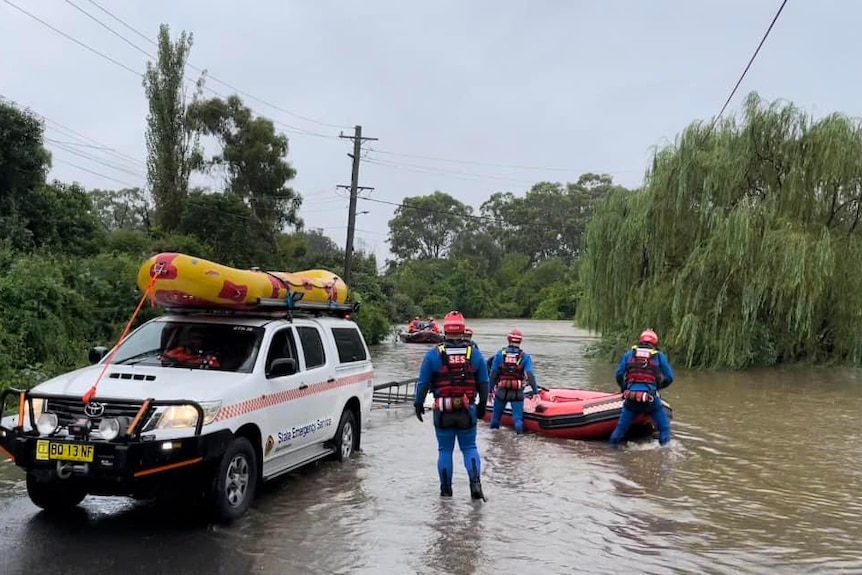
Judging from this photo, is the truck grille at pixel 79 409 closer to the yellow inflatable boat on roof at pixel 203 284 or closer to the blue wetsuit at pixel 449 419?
the yellow inflatable boat on roof at pixel 203 284

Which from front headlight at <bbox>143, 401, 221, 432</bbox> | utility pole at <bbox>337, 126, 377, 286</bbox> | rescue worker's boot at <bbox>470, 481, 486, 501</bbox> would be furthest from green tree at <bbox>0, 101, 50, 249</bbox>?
rescue worker's boot at <bbox>470, 481, 486, 501</bbox>

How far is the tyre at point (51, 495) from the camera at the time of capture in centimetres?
635

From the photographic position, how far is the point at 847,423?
14.2 meters

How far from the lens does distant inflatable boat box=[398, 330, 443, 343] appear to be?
3718 cm

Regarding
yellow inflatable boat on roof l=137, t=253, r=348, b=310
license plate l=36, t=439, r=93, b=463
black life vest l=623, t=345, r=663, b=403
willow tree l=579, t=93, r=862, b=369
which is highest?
willow tree l=579, t=93, r=862, b=369

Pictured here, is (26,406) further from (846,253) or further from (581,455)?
(846,253)

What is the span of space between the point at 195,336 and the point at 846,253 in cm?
1969

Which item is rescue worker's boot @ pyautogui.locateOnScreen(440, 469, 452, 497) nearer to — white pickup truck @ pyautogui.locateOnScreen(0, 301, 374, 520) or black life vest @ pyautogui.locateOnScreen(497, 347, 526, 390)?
white pickup truck @ pyautogui.locateOnScreen(0, 301, 374, 520)

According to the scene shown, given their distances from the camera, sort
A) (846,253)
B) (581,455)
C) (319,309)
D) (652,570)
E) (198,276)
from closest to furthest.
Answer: (652,570) → (198,276) → (319,309) → (581,455) → (846,253)

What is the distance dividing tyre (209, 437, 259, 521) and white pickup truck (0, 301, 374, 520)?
10mm

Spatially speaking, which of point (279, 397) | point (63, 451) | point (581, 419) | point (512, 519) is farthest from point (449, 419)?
point (581, 419)

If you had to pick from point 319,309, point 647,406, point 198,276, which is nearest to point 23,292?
point 319,309

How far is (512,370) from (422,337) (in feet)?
83.4

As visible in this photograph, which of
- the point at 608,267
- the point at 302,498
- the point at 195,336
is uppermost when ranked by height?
the point at 608,267
